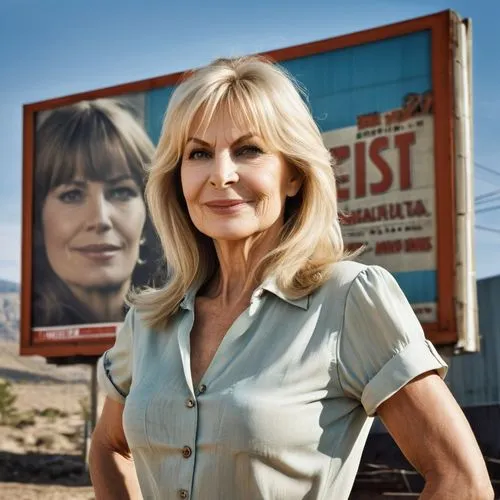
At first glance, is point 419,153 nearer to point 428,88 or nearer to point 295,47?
point 428,88

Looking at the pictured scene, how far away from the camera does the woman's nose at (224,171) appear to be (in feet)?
6.57

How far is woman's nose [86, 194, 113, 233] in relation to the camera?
16141mm

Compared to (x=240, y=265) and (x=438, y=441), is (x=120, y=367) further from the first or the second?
(x=438, y=441)

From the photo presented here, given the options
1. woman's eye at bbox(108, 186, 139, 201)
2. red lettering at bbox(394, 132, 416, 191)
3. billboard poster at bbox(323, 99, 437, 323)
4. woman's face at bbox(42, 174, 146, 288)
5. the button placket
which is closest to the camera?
the button placket

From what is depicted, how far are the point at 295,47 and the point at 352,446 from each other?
13.4 m

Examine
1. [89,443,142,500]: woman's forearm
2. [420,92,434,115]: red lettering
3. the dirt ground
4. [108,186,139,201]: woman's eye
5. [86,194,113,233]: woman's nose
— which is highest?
[420,92,434,115]: red lettering

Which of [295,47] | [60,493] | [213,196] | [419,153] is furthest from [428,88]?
[213,196]

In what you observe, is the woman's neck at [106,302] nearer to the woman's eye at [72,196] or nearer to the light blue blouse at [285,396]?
the woman's eye at [72,196]

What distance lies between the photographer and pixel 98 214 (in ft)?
53.2

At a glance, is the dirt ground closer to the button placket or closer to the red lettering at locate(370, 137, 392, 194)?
the red lettering at locate(370, 137, 392, 194)

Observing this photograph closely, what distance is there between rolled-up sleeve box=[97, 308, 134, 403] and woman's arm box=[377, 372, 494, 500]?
0.62 meters

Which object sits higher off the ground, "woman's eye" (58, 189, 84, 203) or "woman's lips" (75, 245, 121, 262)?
"woman's eye" (58, 189, 84, 203)

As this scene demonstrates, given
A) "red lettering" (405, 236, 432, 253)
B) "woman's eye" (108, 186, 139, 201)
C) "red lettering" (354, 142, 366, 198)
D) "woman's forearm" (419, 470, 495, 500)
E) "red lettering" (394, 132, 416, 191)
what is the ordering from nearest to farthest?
"woman's forearm" (419, 470, 495, 500) < "red lettering" (405, 236, 432, 253) < "red lettering" (394, 132, 416, 191) < "red lettering" (354, 142, 366, 198) < "woman's eye" (108, 186, 139, 201)

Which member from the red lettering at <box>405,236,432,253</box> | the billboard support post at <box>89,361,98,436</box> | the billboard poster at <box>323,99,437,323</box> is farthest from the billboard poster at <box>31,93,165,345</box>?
the red lettering at <box>405,236,432,253</box>
